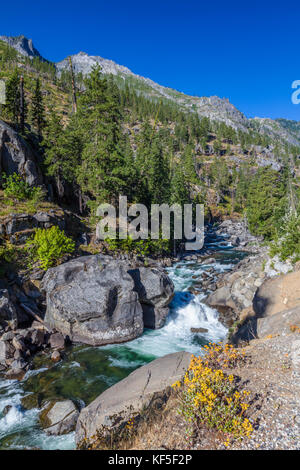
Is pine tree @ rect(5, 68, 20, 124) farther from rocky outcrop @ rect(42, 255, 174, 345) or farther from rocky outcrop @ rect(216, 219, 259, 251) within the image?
rocky outcrop @ rect(216, 219, 259, 251)

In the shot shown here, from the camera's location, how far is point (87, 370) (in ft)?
39.2

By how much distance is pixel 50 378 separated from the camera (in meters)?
11.2

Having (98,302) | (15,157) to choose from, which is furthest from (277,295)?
(15,157)

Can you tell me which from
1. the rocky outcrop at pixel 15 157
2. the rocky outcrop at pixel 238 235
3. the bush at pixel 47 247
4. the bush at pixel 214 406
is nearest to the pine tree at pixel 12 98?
the rocky outcrop at pixel 15 157

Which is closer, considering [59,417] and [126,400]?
[126,400]

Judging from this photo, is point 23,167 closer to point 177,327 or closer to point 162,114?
point 177,327

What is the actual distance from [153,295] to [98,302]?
4221 mm

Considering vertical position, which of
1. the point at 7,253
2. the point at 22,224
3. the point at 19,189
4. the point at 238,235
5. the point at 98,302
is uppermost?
the point at 19,189

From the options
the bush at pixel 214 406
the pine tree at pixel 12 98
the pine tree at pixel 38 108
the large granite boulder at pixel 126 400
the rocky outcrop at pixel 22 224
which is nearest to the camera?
the bush at pixel 214 406

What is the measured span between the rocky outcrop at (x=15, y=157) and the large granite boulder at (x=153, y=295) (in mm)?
16389

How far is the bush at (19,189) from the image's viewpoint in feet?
75.7

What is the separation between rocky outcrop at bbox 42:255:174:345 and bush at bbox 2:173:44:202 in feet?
34.7

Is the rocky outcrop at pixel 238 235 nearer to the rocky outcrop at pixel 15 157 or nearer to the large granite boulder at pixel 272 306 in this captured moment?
the large granite boulder at pixel 272 306

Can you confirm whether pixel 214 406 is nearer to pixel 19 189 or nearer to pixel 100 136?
pixel 19 189
